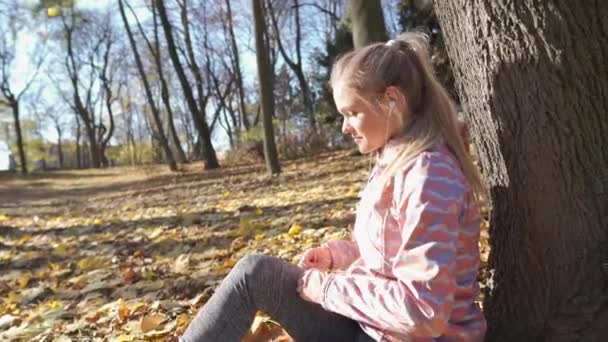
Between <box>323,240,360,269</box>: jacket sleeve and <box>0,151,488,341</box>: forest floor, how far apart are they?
1.59 ft

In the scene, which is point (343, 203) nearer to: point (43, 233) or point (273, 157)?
point (43, 233)

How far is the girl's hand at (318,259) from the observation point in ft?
7.02

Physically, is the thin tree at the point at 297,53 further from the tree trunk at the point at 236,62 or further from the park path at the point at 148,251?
the park path at the point at 148,251

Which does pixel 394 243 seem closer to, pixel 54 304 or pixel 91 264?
pixel 54 304

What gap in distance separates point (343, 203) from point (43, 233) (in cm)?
410

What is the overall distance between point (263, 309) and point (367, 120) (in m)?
0.72

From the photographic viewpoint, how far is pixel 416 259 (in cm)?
154

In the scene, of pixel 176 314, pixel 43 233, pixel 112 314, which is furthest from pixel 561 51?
pixel 43 233

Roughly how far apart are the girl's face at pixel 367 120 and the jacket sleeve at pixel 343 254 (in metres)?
0.44

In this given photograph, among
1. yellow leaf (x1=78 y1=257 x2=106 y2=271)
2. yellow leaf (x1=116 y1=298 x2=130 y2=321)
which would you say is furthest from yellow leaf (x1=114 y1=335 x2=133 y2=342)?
yellow leaf (x1=78 y1=257 x2=106 y2=271)

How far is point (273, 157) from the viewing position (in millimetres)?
10320

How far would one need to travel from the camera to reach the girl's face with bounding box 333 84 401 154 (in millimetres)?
1787

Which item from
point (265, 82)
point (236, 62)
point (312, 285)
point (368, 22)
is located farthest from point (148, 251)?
point (236, 62)

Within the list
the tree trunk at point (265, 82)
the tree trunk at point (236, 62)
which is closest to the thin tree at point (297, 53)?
the tree trunk at point (236, 62)
